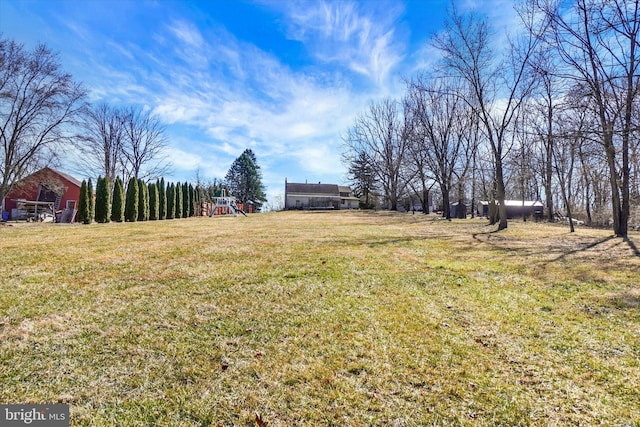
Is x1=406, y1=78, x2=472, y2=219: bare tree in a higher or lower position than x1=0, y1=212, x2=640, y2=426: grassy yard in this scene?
higher

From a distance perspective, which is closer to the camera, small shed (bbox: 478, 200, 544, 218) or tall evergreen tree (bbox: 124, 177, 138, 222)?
tall evergreen tree (bbox: 124, 177, 138, 222)

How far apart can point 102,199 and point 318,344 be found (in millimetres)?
19789

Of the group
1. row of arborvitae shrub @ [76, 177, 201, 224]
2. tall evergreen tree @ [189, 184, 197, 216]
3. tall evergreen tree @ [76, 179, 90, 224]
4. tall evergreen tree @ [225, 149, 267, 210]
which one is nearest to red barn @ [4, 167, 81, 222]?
row of arborvitae shrub @ [76, 177, 201, 224]

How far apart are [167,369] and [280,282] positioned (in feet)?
8.28

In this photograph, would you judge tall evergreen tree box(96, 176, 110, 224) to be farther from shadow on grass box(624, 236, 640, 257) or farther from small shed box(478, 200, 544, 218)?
Answer: small shed box(478, 200, 544, 218)

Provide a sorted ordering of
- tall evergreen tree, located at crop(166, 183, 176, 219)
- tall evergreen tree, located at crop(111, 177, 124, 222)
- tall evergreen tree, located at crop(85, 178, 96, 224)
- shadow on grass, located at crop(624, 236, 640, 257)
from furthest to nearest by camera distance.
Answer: tall evergreen tree, located at crop(166, 183, 176, 219) → tall evergreen tree, located at crop(111, 177, 124, 222) → tall evergreen tree, located at crop(85, 178, 96, 224) → shadow on grass, located at crop(624, 236, 640, 257)

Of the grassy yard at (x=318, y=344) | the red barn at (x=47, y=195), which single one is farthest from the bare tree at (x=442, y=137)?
the red barn at (x=47, y=195)

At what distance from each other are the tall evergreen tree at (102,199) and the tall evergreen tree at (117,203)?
1122mm

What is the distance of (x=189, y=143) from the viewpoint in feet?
92.4

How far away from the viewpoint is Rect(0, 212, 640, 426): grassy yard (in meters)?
2.01

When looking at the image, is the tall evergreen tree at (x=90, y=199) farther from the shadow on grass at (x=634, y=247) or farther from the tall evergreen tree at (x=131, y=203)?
the shadow on grass at (x=634, y=247)
